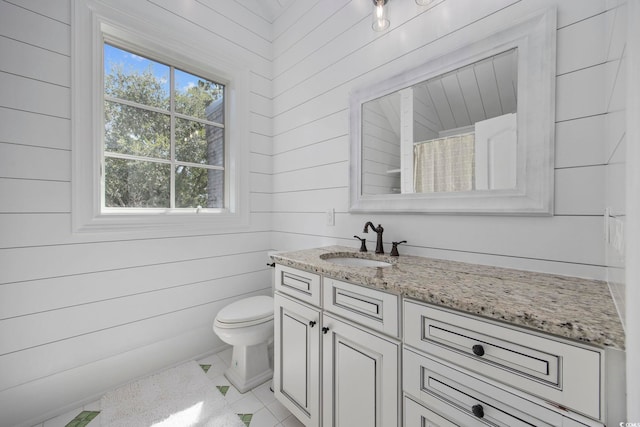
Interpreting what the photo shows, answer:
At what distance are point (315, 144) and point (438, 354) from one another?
5.09 feet

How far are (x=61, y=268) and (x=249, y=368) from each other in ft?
4.05

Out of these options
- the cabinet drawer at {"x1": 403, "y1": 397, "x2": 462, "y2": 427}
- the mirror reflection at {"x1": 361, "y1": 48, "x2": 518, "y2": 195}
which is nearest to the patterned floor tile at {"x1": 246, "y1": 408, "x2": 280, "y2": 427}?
the cabinet drawer at {"x1": 403, "y1": 397, "x2": 462, "y2": 427}

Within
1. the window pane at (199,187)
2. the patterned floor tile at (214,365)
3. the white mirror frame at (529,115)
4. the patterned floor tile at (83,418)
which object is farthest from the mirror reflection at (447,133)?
the patterned floor tile at (83,418)

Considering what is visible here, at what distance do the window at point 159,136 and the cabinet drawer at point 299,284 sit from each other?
1.08 meters

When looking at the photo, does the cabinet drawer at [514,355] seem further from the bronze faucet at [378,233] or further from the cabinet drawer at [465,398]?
the bronze faucet at [378,233]

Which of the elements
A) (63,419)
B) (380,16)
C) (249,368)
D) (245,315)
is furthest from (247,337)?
(380,16)

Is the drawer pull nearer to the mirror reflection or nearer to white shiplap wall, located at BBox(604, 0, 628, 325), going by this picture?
white shiplap wall, located at BBox(604, 0, 628, 325)

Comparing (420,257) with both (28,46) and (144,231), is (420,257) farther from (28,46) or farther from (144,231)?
(28,46)

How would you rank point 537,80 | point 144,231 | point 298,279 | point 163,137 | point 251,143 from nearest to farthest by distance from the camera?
point 537,80 < point 298,279 < point 144,231 < point 163,137 < point 251,143

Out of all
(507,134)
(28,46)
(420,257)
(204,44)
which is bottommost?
(420,257)

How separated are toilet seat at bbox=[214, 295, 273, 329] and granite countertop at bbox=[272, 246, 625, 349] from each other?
24.2 inches

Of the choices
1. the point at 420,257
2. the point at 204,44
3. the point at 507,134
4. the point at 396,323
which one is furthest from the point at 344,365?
the point at 204,44

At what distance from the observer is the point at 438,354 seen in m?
0.78

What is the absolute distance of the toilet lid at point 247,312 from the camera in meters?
1.58
